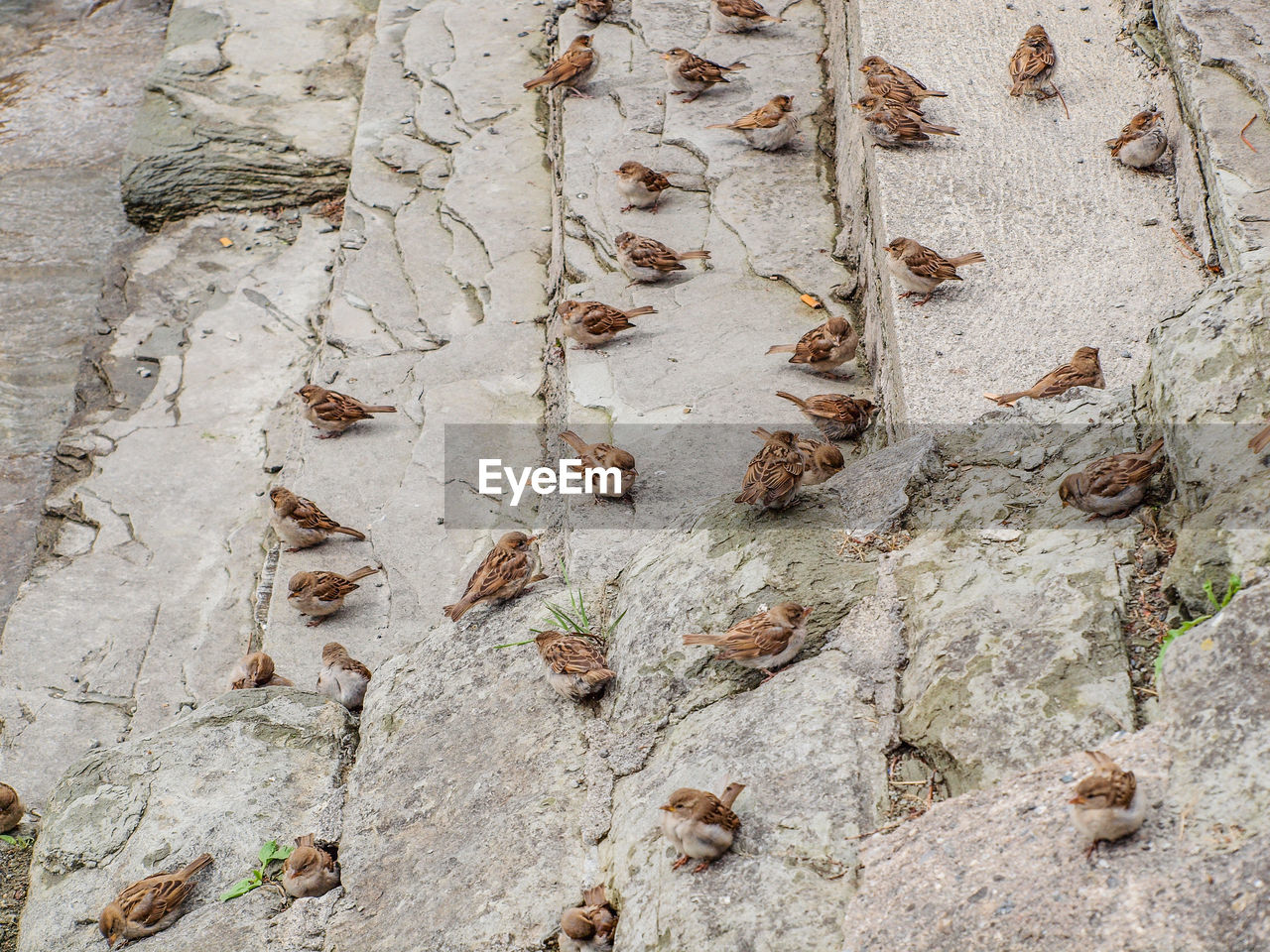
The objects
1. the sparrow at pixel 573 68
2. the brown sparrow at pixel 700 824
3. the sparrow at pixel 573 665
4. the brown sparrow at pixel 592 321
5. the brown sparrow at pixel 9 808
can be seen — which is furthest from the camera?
the sparrow at pixel 573 68

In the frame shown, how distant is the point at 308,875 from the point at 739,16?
7.53m

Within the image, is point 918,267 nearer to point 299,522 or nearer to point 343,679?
point 343,679

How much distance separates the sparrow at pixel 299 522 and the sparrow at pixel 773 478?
9.16 feet

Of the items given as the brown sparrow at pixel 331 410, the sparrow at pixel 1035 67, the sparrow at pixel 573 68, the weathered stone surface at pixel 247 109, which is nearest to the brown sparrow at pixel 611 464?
the brown sparrow at pixel 331 410

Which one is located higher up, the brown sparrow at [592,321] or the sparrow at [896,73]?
the sparrow at [896,73]

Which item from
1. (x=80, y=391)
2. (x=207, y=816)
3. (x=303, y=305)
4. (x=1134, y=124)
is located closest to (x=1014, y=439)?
(x=1134, y=124)

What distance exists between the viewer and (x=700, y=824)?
347 cm

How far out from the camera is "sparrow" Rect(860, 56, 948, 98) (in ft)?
23.1

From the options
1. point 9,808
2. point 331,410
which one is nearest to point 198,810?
point 9,808

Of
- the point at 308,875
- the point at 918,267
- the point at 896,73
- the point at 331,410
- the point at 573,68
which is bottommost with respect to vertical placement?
the point at 331,410

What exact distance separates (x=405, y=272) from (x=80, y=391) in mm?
2545

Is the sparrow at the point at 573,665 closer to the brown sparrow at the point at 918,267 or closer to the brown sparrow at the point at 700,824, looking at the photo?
the brown sparrow at the point at 700,824

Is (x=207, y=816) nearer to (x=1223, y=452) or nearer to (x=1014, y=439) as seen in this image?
(x=1014, y=439)

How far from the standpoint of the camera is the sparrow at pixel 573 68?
9.11 meters
